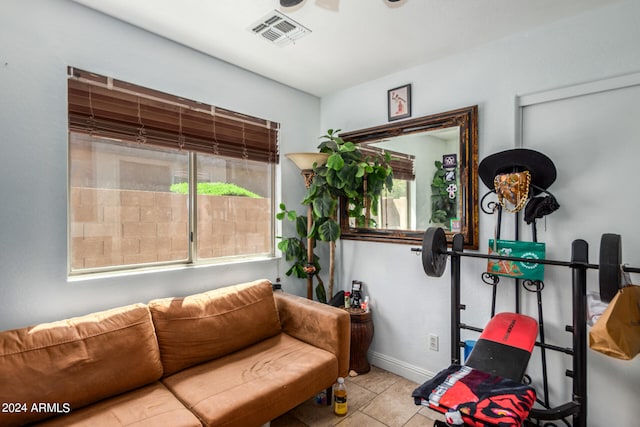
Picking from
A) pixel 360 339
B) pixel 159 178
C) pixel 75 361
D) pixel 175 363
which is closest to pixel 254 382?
pixel 175 363

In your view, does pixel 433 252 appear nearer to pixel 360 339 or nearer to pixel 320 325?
pixel 320 325

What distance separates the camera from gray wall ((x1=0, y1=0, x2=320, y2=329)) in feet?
5.56

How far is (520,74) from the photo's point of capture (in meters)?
2.14

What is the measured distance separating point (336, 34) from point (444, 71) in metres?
0.92

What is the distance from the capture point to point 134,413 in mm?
1540

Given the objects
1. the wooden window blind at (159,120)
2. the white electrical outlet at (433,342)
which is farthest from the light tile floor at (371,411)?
the wooden window blind at (159,120)

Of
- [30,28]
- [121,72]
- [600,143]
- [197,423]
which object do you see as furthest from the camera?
[121,72]

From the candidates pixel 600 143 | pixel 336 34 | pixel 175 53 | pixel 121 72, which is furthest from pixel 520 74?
pixel 121 72

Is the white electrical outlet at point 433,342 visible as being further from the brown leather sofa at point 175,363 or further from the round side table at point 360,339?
the brown leather sofa at point 175,363

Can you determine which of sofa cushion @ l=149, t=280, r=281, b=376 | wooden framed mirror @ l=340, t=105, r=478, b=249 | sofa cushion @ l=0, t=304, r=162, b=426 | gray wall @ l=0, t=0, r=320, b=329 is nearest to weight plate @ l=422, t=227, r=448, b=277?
wooden framed mirror @ l=340, t=105, r=478, b=249

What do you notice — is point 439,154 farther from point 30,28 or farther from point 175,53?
point 30,28

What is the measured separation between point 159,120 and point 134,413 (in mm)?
1775

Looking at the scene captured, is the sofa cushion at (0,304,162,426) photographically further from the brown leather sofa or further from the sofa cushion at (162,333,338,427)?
the sofa cushion at (162,333,338,427)

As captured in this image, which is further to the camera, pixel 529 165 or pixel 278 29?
pixel 278 29
